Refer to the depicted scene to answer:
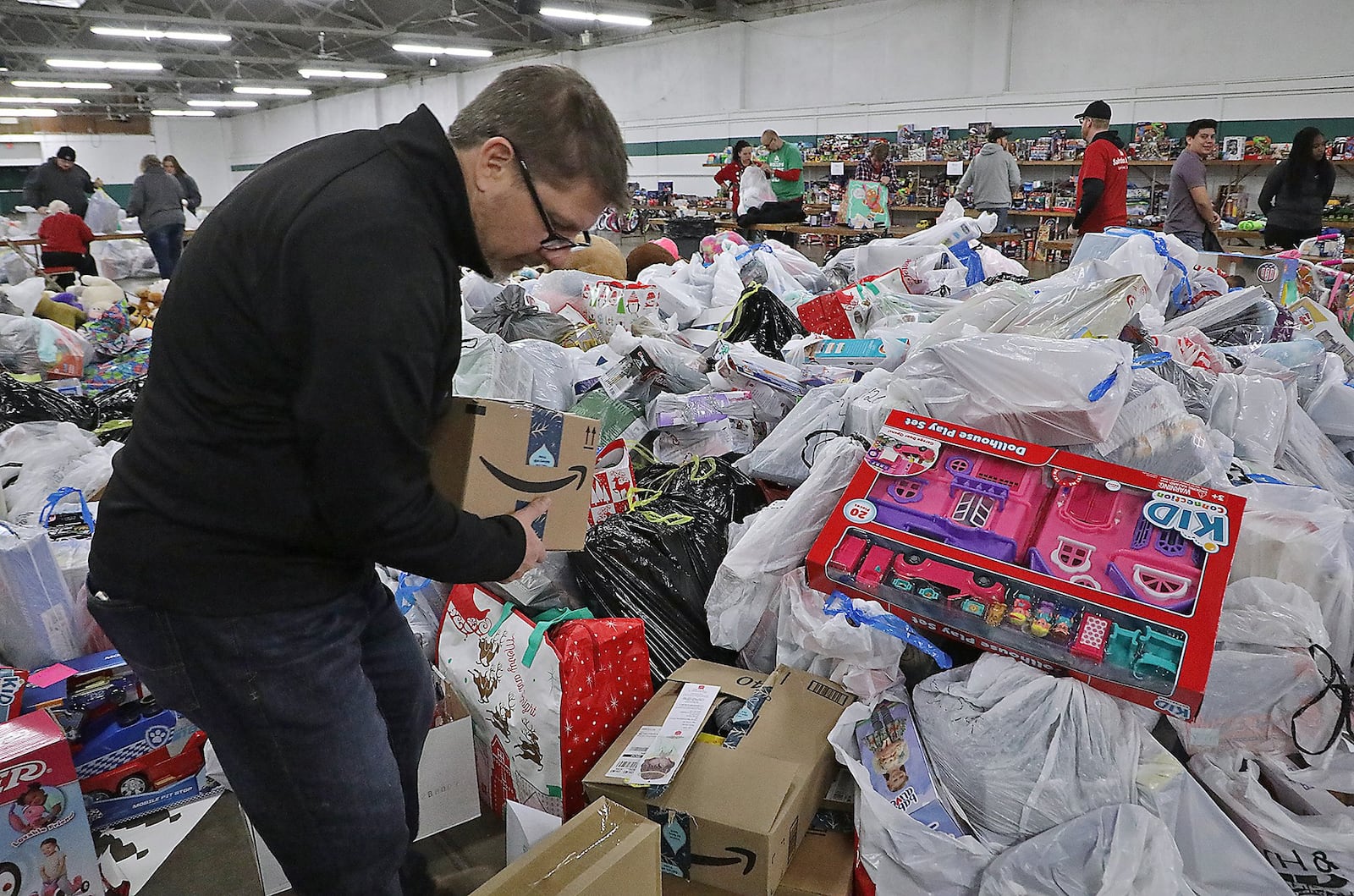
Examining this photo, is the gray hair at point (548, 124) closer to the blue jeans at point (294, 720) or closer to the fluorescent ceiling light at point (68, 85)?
the blue jeans at point (294, 720)

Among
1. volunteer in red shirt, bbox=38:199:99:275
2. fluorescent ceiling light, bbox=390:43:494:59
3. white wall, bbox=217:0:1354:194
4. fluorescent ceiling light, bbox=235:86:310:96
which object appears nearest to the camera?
white wall, bbox=217:0:1354:194

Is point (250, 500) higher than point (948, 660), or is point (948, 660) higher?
point (250, 500)

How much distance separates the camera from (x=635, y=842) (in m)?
1.18

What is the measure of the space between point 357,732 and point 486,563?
0.27 meters

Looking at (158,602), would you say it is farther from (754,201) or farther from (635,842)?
(754,201)

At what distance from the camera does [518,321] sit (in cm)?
356

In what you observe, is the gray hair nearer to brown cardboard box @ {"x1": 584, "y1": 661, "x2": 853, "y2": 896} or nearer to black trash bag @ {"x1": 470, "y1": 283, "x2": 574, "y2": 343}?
brown cardboard box @ {"x1": 584, "y1": 661, "x2": 853, "y2": 896}

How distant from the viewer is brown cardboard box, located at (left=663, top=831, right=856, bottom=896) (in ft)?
4.64

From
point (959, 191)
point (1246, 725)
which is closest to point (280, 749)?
point (1246, 725)

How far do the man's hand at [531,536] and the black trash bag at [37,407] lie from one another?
2.65m

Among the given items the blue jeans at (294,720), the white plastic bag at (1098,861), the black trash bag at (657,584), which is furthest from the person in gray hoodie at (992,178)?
the blue jeans at (294,720)

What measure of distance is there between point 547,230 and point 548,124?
0.12 metres

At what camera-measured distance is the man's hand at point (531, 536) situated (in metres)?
1.06

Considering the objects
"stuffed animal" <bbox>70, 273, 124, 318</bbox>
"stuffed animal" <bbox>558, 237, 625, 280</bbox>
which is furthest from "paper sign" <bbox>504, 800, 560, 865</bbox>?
"stuffed animal" <bbox>70, 273, 124, 318</bbox>
